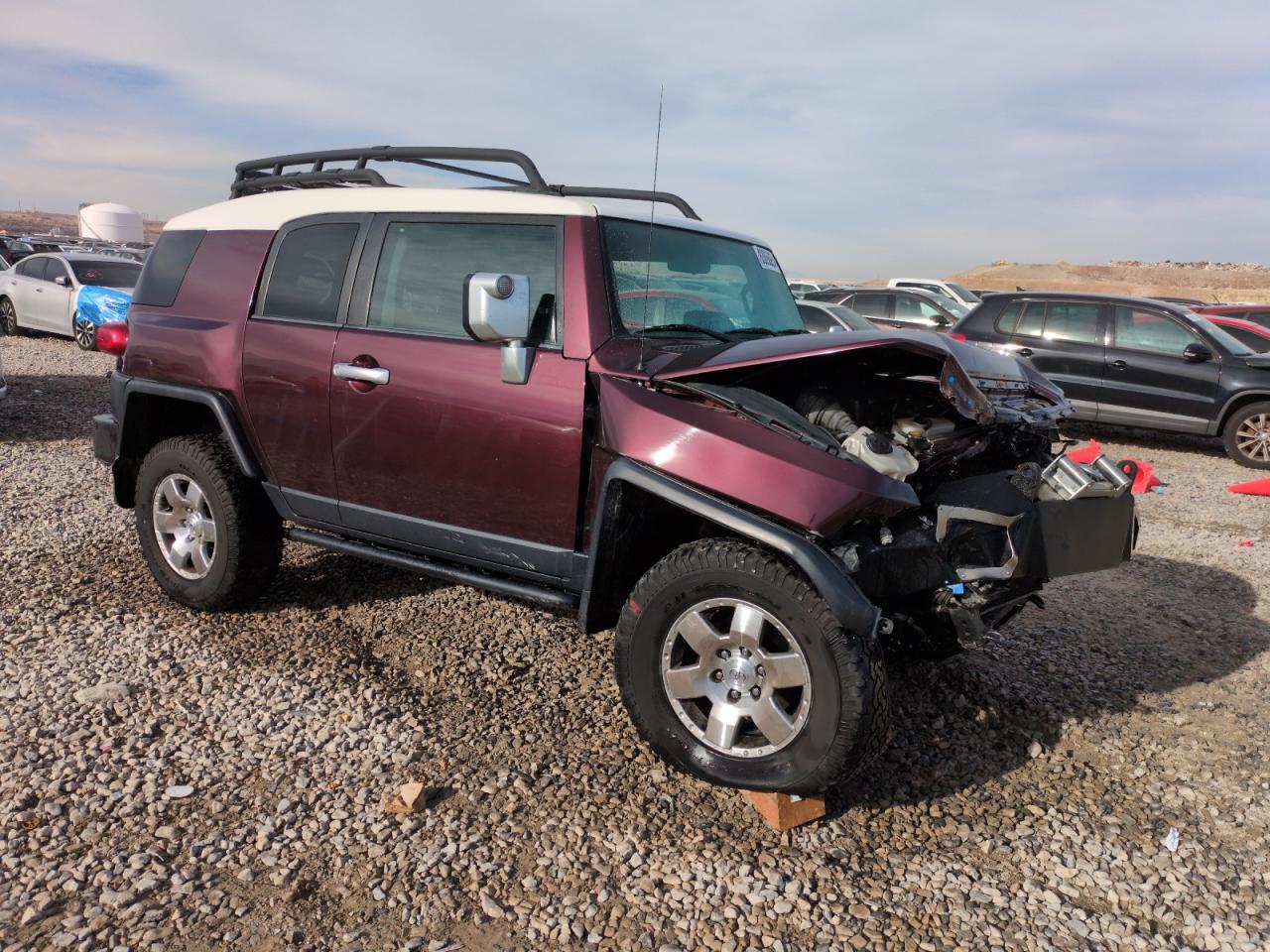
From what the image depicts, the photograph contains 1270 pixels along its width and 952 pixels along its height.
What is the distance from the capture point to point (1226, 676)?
424cm

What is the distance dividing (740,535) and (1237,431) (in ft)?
29.8

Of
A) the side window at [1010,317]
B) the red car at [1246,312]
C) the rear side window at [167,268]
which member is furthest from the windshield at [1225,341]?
the rear side window at [167,268]

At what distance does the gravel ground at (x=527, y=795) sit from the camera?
243 centimetres

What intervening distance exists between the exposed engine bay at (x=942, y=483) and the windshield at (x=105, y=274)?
14452 mm

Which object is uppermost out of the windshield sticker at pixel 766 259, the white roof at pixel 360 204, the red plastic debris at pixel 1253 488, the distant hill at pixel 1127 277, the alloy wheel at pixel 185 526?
the distant hill at pixel 1127 277

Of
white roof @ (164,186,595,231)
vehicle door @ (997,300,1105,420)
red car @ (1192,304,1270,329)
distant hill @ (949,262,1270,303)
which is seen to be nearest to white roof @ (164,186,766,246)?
white roof @ (164,186,595,231)

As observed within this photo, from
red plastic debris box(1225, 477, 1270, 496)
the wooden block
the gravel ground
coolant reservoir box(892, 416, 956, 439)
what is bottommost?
the gravel ground

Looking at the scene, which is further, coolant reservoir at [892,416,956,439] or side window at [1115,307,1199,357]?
side window at [1115,307,1199,357]

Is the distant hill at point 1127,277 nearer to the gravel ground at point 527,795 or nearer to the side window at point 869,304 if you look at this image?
the side window at point 869,304

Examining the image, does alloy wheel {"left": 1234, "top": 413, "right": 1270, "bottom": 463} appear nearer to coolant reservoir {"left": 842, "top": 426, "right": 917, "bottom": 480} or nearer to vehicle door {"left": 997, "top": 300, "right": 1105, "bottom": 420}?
vehicle door {"left": 997, "top": 300, "right": 1105, "bottom": 420}

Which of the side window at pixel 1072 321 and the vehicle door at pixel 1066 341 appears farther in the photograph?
the side window at pixel 1072 321

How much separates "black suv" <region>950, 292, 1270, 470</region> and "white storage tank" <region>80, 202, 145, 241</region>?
5561 cm

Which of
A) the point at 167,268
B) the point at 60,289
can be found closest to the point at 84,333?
the point at 60,289

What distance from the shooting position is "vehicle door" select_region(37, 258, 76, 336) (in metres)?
14.6
